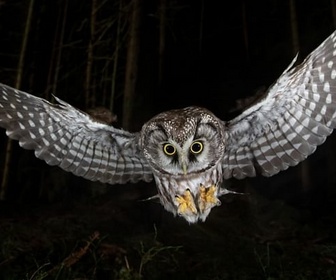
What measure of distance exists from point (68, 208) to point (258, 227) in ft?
8.27

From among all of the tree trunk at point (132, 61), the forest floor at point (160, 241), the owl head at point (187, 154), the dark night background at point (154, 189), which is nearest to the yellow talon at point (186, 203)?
the owl head at point (187, 154)

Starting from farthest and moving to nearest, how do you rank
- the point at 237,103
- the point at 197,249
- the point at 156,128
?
the point at 197,249 < the point at 237,103 < the point at 156,128

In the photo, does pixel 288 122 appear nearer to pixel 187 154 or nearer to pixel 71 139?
pixel 187 154

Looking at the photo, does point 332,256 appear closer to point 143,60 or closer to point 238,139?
point 238,139

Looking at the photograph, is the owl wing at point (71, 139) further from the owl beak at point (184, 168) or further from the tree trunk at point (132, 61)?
the tree trunk at point (132, 61)

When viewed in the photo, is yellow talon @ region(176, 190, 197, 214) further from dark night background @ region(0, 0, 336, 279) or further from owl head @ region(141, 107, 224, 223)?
dark night background @ region(0, 0, 336, 279)

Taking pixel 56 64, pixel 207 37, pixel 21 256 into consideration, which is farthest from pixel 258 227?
pixel 207 37

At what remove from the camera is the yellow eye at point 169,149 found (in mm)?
2852

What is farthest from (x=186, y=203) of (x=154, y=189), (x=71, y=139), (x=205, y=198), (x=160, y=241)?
(x=154, y=189)

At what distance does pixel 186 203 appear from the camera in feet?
9.89

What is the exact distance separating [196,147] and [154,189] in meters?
3.03

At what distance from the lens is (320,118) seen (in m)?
2.96

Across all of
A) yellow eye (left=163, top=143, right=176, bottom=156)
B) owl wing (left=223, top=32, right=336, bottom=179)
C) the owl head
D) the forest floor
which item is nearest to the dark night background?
the forest floor

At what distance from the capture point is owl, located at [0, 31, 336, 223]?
2.83 metres
